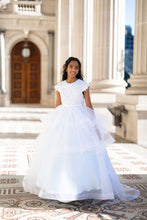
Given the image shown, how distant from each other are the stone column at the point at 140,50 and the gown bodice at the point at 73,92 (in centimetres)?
441

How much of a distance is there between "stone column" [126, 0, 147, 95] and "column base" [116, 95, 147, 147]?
327 millimetres

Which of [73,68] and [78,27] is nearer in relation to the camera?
[73,68]

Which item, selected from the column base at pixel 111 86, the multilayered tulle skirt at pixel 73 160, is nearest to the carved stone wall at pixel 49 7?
the column base at pixel 111 86

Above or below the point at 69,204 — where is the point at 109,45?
above

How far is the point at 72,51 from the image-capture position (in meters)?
13.8

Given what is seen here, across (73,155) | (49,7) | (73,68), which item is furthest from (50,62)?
(73,155)

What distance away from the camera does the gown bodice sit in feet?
13.0

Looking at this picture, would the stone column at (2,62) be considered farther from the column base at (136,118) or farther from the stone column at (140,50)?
the stone column at (140,50)

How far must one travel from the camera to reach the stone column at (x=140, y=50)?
812 cm

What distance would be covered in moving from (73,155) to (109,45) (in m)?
7.38

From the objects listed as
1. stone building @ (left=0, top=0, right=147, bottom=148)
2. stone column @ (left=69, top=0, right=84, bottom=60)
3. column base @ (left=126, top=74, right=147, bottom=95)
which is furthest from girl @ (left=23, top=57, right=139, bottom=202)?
stone column @ (left=69, top=0, right=84, bottom=60)

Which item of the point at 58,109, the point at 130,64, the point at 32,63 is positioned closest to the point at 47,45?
the point at 32,63

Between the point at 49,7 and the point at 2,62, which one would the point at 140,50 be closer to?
the point at 2,62

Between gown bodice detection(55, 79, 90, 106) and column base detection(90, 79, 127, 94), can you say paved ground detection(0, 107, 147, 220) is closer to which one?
gown bodice detection(55, 79, 90, 106)
